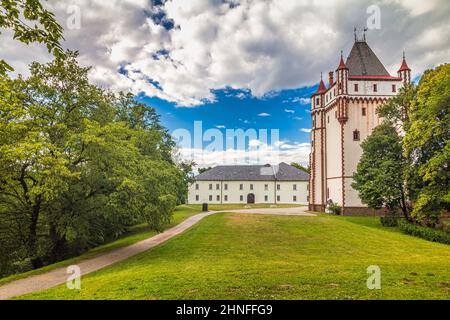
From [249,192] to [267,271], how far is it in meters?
57.3

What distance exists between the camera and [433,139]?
23219 mm

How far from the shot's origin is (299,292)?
7.85 m

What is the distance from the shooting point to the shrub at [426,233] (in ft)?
69.1

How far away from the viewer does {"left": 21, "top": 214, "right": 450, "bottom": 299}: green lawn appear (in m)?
7.92

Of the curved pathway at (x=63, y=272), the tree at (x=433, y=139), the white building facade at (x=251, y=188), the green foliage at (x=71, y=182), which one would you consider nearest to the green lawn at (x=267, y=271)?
the curved pathway at (x=63, y=272)

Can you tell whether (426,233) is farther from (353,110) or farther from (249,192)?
(249,192)

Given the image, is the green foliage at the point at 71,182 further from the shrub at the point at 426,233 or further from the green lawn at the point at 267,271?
the shrub at the point at 426,233

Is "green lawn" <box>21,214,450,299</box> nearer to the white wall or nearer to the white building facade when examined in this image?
the white wall

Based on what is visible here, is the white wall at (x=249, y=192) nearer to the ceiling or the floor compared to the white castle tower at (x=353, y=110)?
nearer to the floor

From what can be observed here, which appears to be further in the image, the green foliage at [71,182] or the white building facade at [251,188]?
the white building facade at [251,188]

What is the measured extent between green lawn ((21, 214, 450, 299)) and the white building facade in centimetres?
4625

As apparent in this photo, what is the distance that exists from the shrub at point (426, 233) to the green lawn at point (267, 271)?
5.48ft
